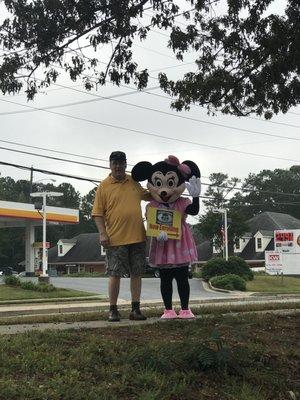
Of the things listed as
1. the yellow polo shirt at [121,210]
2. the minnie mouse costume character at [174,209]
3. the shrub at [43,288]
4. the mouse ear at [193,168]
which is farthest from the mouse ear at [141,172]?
the shrub at [43,288]

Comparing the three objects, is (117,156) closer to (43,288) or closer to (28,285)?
(43,288)

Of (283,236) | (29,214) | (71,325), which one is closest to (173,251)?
(71,325)

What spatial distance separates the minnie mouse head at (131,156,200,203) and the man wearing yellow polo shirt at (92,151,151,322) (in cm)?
19

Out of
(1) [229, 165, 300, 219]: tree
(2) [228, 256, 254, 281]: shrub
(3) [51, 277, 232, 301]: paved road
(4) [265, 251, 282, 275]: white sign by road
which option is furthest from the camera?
(1) [229, 165, 300, 219]: tree

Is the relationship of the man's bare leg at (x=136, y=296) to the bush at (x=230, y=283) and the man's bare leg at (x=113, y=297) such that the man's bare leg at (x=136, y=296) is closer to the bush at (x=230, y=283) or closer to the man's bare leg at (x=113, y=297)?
the man's bare leg at (x=113, y=297)

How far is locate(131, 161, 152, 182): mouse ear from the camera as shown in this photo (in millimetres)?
7109

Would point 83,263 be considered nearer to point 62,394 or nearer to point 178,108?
point 178,108

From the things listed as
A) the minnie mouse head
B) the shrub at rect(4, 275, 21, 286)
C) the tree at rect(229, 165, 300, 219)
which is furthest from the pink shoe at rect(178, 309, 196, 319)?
the tree at rect(229, 165, 300, 219)

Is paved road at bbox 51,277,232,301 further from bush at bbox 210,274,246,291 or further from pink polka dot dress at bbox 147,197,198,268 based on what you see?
pink polka dot dress at bbox 147,197,198,268

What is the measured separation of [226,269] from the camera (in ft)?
114

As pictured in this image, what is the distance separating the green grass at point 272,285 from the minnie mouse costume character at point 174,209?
24.2 metres

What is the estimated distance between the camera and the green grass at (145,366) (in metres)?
3.86

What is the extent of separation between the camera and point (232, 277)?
30.4 meters

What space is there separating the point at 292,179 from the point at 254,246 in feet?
119
